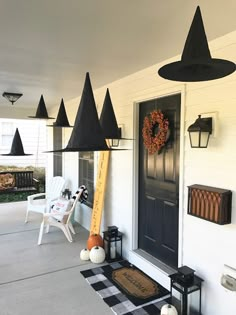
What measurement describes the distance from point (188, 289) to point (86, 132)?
182 centimetres

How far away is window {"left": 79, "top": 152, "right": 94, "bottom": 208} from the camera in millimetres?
4941

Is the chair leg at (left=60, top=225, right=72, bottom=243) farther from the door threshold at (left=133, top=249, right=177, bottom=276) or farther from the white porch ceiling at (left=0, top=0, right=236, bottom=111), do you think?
the white porch ceiling at (left=0, top=0, right=236, bottom=111)

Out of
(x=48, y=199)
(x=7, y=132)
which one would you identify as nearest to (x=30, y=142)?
(x=7, y=132)

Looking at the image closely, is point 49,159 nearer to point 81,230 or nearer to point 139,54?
point 81,230

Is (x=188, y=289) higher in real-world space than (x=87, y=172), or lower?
lower

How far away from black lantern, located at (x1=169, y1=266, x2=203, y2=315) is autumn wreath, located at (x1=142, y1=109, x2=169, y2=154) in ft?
4.49

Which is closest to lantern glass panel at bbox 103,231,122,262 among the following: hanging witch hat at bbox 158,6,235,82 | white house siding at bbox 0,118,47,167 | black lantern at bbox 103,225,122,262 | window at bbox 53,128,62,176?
black lantern at bbox 103,225,122,262

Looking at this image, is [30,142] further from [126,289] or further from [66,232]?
[126,289]

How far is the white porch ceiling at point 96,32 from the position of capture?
5.72 feet

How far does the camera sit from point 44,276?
326cm

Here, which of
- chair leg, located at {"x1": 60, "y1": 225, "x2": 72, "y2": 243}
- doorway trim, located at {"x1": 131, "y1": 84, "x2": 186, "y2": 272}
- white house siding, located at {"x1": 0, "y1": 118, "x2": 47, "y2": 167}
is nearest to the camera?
doorway trim, located at {"x1": 131, "y1": 84, "x2": 186, "y2": 272}

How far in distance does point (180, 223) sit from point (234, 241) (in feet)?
2.15

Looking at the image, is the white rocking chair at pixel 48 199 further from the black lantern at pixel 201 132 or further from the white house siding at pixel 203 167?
the black lantern at pixel 201 132

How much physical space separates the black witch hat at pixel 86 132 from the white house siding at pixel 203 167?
1.25 metres
